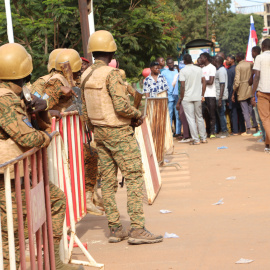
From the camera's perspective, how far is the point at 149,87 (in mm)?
14805

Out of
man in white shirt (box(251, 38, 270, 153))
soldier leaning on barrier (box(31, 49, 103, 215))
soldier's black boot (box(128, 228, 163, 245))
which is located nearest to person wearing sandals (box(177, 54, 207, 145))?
man in white shirt (box(251, 38, 270, 153))

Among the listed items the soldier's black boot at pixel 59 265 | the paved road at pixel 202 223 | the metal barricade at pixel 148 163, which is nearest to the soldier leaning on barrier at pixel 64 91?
the paved road at pixel 202 223

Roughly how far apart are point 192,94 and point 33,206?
1059cm

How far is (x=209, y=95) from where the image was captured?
15.4m

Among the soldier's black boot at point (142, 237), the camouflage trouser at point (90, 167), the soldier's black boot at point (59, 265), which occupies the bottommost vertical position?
the soldier's black boot at point (142, 237)

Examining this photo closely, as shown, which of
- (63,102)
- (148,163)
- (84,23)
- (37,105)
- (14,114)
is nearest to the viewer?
(14,114)

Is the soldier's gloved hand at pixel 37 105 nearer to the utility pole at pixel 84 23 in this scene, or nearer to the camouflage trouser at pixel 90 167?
the camouflage trouser at pixel 90 167

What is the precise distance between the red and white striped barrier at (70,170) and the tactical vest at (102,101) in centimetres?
22

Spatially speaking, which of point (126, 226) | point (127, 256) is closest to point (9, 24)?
point (126, 226)

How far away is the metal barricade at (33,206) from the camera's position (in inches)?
146

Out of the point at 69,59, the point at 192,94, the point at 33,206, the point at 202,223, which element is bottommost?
the point at 202,223

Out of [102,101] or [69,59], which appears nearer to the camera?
[102,101]

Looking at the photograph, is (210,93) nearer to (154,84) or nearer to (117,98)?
(154,84)

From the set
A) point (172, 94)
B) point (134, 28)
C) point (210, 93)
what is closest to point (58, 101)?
point (210, 93)
